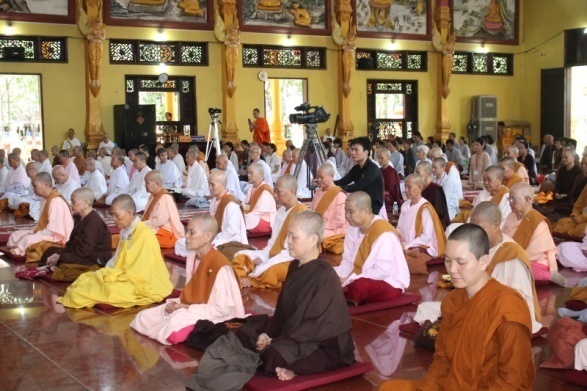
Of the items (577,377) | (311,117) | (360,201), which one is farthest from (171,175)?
(577,377)

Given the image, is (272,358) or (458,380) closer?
(458,380)

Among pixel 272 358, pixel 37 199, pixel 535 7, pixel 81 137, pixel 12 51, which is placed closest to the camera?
pixel 272 358

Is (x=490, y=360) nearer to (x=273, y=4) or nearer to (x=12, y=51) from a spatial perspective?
(x=12, y=51)

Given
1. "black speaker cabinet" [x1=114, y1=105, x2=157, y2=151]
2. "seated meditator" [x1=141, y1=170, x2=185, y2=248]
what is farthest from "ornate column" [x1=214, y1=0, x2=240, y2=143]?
"seated meditator" [x1=141, y1=170, x2=185, y2=248]

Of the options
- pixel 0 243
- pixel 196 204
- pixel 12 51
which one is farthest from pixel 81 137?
pixel 0 243

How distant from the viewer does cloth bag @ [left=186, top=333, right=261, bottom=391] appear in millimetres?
5105

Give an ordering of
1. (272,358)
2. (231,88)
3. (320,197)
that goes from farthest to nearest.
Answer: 1. (231,88)
2. (320,197)
3. (272,358)

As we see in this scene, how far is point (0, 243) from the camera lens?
11.5 m

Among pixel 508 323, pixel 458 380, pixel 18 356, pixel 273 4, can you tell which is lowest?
pixel 18 356

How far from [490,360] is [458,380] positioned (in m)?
0.19

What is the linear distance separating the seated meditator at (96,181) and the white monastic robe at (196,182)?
1.66m

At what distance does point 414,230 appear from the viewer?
31.7 ft

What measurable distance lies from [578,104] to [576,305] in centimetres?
2136

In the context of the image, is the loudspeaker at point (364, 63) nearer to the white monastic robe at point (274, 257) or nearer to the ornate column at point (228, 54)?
the ornate column at point (228, 54)
